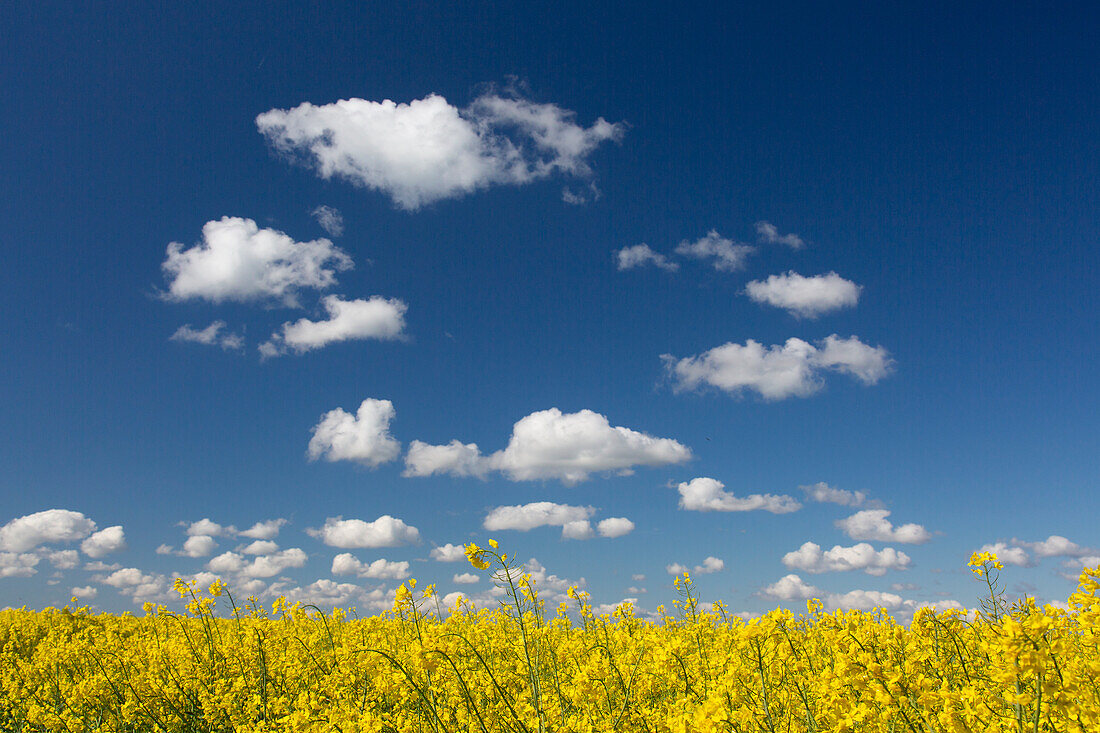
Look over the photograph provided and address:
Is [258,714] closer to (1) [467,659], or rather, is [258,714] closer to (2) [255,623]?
(2) [255,623]

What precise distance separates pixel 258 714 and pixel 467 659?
6.97ft

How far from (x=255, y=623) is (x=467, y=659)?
7.44 feet

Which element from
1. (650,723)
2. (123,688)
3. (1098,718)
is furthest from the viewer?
(123,688)

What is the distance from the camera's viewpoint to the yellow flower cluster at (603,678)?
272 centimetres

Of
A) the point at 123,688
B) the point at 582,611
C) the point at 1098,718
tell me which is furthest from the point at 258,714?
the point at 1098,718

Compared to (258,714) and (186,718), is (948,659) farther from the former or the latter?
(186,718)

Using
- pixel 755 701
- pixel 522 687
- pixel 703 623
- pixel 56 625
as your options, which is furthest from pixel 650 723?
pixel 56 625

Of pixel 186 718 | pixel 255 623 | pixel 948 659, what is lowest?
pixel 186 718

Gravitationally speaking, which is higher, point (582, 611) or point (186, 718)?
point (582, 611)

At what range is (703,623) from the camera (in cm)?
787

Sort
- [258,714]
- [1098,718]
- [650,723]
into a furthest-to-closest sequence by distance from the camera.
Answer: [258,714], [650,723], [1098,718]

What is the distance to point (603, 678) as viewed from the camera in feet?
15.4

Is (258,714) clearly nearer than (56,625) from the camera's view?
Yes

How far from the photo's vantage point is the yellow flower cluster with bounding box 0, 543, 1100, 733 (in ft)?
8.94
